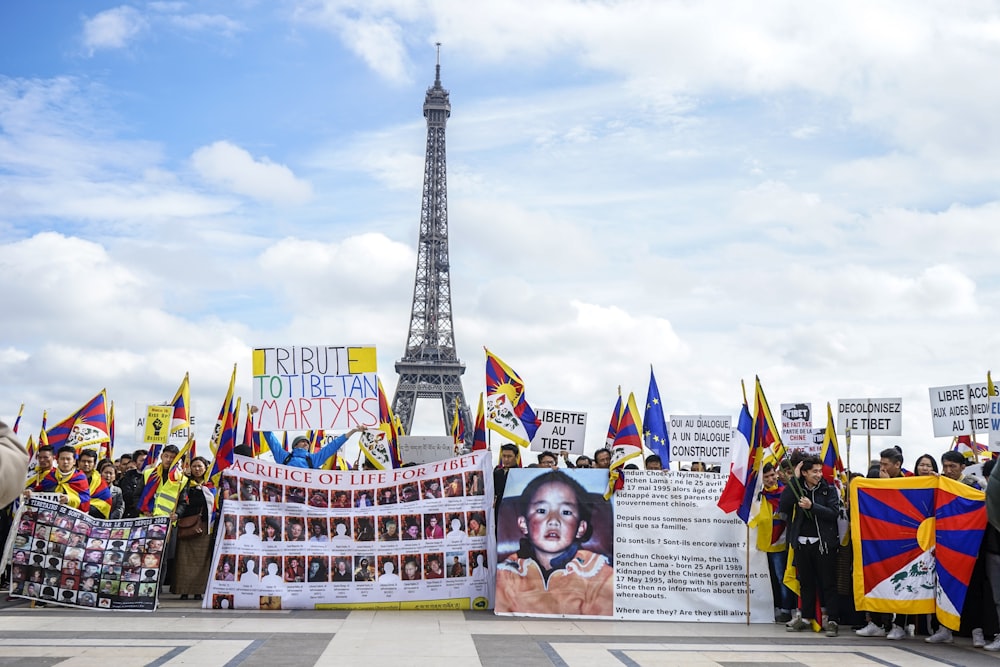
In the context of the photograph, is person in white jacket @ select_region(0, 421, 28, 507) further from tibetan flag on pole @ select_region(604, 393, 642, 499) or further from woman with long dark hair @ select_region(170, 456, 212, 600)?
tibetan flag on pole @ select_region(604, 393, 642, 499)

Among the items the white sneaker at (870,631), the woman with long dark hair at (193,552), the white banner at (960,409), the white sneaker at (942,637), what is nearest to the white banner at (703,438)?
the white banner at (960,409)

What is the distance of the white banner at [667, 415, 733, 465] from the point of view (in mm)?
19188

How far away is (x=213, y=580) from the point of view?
11.9m

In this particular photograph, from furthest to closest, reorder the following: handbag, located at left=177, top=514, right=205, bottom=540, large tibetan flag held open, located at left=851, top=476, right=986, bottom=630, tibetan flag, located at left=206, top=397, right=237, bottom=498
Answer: tibetan flag, located at left=206, top=397, right=237, bottom=498 → handbag, located at left=177, top=514, right=205, bottom=540 → large tibetan flag held open, located at left=851, top=476, right=986, bottom=630

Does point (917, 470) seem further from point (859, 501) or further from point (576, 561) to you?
point (576, 561)

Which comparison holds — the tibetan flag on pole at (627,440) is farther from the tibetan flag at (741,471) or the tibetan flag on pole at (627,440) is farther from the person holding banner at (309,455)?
the person holding banner at (309,455)

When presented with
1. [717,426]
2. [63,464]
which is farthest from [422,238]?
[63,464]

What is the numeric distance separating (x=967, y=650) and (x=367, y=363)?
25.4ft

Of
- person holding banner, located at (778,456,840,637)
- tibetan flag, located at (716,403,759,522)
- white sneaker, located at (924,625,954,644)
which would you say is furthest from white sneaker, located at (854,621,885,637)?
tibetan flag, located at (716,403,759,522)

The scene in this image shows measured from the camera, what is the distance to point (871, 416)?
16.1 metres

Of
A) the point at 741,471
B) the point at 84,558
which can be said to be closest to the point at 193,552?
the point at 84,558

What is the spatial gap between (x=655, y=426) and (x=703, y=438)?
10.8 ft

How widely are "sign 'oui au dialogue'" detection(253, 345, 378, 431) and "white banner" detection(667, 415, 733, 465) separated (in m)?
7.70

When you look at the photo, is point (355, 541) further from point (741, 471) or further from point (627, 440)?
point (741, 471)
